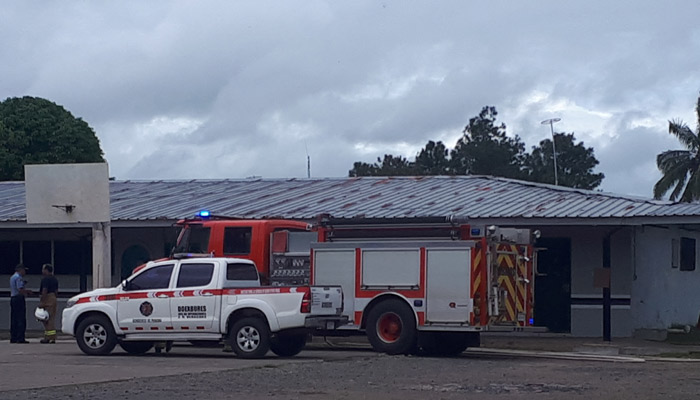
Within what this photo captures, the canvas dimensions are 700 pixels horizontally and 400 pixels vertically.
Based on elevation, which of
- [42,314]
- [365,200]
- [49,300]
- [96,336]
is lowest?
[96,336]

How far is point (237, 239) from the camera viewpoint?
21.2 meters

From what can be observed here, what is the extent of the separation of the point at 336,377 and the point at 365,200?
1349 cm

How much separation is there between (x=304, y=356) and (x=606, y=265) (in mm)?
8296

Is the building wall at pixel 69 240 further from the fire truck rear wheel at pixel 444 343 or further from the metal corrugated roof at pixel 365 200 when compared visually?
the fire truck rear wheel at pixel 444 343

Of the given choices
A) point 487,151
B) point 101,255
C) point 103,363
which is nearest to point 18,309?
point 101,255

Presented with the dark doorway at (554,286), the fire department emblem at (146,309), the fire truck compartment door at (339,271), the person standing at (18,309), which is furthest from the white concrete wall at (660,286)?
the person standing at (18,309)

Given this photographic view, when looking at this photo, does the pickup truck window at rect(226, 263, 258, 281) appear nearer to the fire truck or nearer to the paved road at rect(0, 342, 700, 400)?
the fire truck

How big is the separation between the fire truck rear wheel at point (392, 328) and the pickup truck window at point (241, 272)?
85.1 inches

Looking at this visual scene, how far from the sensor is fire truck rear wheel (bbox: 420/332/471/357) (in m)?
19.8

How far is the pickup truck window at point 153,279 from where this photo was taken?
19383 millimetres

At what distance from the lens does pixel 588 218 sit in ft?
77.1

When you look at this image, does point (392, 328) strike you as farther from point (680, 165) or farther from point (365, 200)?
point (680, 165)

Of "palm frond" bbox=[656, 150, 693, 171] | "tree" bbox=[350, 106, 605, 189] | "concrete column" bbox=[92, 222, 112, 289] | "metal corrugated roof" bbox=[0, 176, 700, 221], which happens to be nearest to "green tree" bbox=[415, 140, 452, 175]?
"tree" bbox=[350, 106, 605, 189]

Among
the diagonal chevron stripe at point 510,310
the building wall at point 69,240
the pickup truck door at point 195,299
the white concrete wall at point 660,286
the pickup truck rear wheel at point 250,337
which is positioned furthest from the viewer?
the building wall at point 69,240
